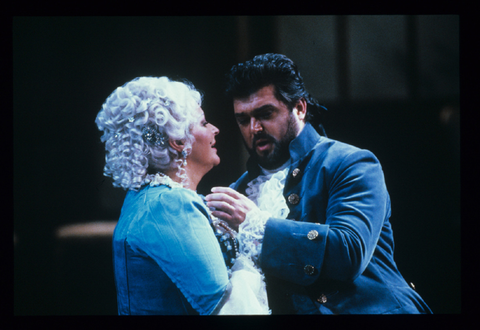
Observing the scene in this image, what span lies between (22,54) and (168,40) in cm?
98

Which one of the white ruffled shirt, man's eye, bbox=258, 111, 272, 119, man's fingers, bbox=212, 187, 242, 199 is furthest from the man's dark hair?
man's fingers, bbox=212, 187, 242, 199

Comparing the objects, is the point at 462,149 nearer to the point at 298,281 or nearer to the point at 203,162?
the point at 298,281

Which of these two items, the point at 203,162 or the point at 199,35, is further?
the point at 199,35

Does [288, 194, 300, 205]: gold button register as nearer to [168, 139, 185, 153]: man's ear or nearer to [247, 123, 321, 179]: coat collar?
[247, 123, 321, 179]: coat collar

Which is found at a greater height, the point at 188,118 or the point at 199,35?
the point at 199,35

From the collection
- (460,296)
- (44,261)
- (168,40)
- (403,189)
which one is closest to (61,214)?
(44,261)

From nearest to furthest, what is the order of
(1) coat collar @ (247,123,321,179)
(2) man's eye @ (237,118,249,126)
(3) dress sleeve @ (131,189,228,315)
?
(3) dress sleeve @ (131,189,228,315), (1) coat collar @ (247,123,321,179), (2) man's eye @ (237,118,249,126)

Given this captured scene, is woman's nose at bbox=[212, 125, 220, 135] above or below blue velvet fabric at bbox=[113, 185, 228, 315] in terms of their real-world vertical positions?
above

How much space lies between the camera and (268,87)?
2.21m

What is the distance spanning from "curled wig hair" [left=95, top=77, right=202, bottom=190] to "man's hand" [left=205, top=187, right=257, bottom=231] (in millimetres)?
251

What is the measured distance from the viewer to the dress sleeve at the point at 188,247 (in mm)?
1952

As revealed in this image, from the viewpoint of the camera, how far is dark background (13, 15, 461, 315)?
7.79ft

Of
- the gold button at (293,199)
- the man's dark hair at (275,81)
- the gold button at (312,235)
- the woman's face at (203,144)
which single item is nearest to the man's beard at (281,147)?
the man's dark hair at (275,81)

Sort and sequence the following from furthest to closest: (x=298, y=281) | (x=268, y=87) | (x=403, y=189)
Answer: (x=403, y=189), (x=268, y=87), (x=298, y=281)
